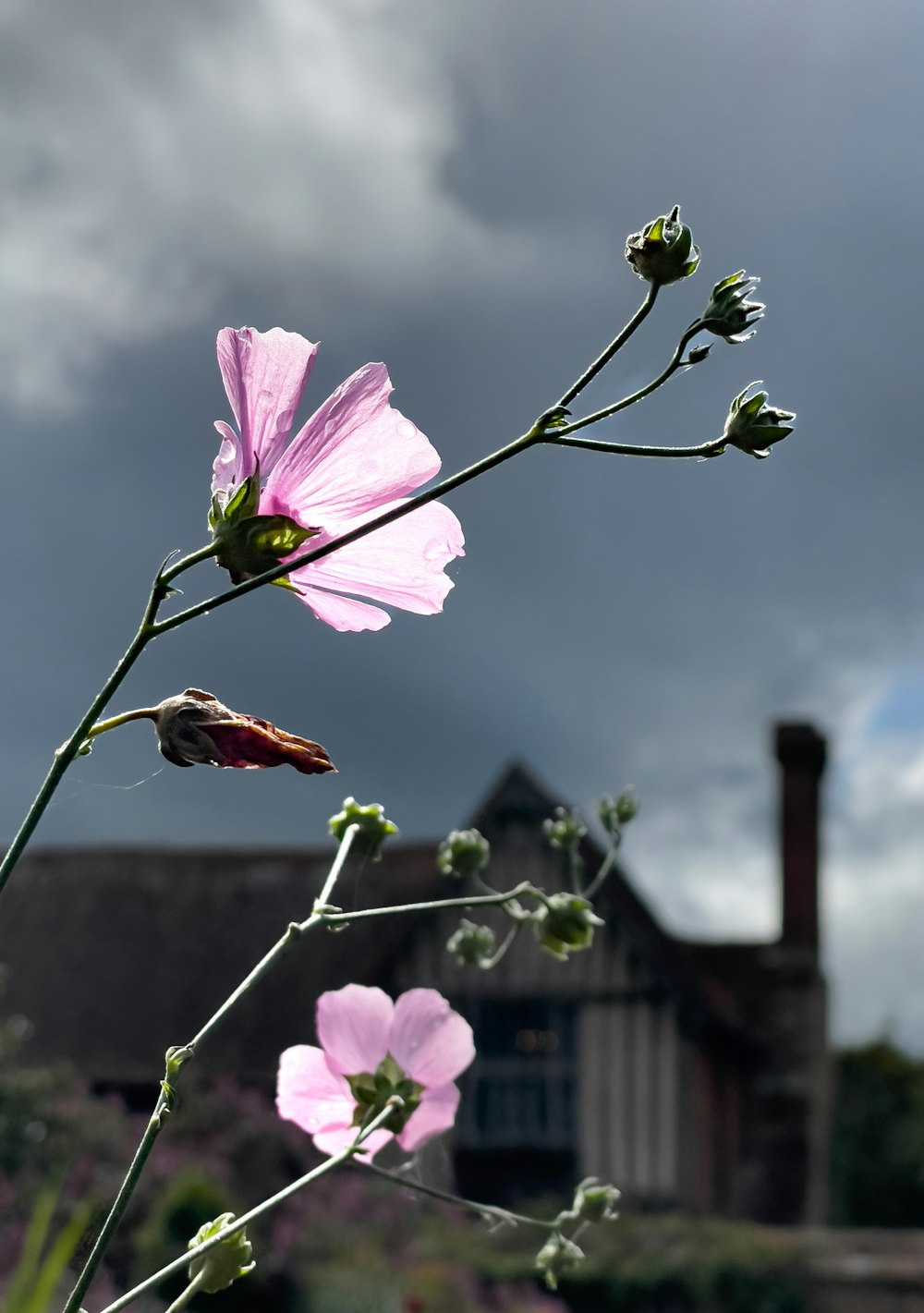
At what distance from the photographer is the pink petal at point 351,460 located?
0.70 meters

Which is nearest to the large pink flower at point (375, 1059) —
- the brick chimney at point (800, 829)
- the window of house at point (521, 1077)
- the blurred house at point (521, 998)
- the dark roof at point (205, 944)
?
the blurred house at point (521, 998)

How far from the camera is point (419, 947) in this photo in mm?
12406

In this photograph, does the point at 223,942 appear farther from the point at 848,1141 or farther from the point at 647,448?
the point at 647,448

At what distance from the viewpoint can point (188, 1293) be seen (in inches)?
26.9

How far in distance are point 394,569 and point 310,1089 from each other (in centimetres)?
42

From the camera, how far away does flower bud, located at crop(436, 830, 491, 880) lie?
3.53 ft

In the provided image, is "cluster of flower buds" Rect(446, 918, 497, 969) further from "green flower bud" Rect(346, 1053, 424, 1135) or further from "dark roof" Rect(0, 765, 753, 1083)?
"dark roof" Rect(0, 765, 753, 1083)

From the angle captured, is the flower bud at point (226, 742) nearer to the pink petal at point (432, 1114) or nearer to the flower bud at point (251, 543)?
the flower bud at point (251, 543)

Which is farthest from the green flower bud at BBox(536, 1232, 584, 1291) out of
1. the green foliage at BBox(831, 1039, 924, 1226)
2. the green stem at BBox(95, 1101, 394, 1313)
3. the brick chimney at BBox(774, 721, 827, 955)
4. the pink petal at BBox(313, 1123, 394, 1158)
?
the green foliage at BBox(831, 1039, 924, 1226)

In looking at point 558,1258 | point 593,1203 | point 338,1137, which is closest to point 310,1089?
point 338,1137

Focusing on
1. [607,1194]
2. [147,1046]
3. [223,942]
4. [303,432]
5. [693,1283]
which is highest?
[223,942]

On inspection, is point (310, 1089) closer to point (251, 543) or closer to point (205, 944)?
point (251, 543)

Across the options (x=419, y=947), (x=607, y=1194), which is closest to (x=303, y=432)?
(x=607, y=1194)

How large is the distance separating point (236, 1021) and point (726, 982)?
470 centimetres
